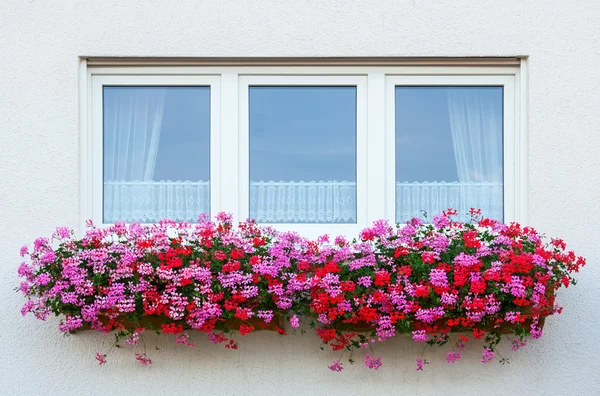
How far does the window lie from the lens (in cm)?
A: 479

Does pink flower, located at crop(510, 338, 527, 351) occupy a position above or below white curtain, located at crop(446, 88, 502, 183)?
below

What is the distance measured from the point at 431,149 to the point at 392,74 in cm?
60

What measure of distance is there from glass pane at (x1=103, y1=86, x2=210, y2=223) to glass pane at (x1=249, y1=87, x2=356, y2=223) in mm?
369

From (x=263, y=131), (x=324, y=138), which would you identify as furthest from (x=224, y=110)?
(x=324, y=138)

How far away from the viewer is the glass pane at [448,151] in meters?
4.87

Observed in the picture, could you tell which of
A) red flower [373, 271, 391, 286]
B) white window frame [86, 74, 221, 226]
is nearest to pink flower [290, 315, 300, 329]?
red flower [373, 271, 391, 286]

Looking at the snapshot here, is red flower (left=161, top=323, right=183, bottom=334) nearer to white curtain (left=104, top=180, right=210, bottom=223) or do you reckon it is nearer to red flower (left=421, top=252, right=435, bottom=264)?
white curtain (left=104, top=180, right=210, bottom=223)

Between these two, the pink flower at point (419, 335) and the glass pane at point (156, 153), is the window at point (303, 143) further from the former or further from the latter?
the pink flower at point (419, 335)

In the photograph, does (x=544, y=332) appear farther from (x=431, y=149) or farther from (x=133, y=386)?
(x=133, y=386)

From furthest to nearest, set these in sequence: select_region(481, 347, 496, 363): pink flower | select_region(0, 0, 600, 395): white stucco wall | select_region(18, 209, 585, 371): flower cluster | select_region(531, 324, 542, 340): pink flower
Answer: select_region(0, 0, 600, 395): white stucco wall < select_region(481, 347, 496, 363): pink flower < select_region(531, 324, 542, 340): pink flower < select_region(18, 209, 585, 371): flower cluster

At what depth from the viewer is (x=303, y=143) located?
16.2ft

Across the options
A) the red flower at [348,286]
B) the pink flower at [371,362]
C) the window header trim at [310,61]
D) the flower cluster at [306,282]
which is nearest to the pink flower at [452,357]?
the flower cluster at [306,282]

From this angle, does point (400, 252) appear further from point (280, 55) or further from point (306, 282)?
point (280, 55)

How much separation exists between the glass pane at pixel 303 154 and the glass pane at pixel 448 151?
377mm
